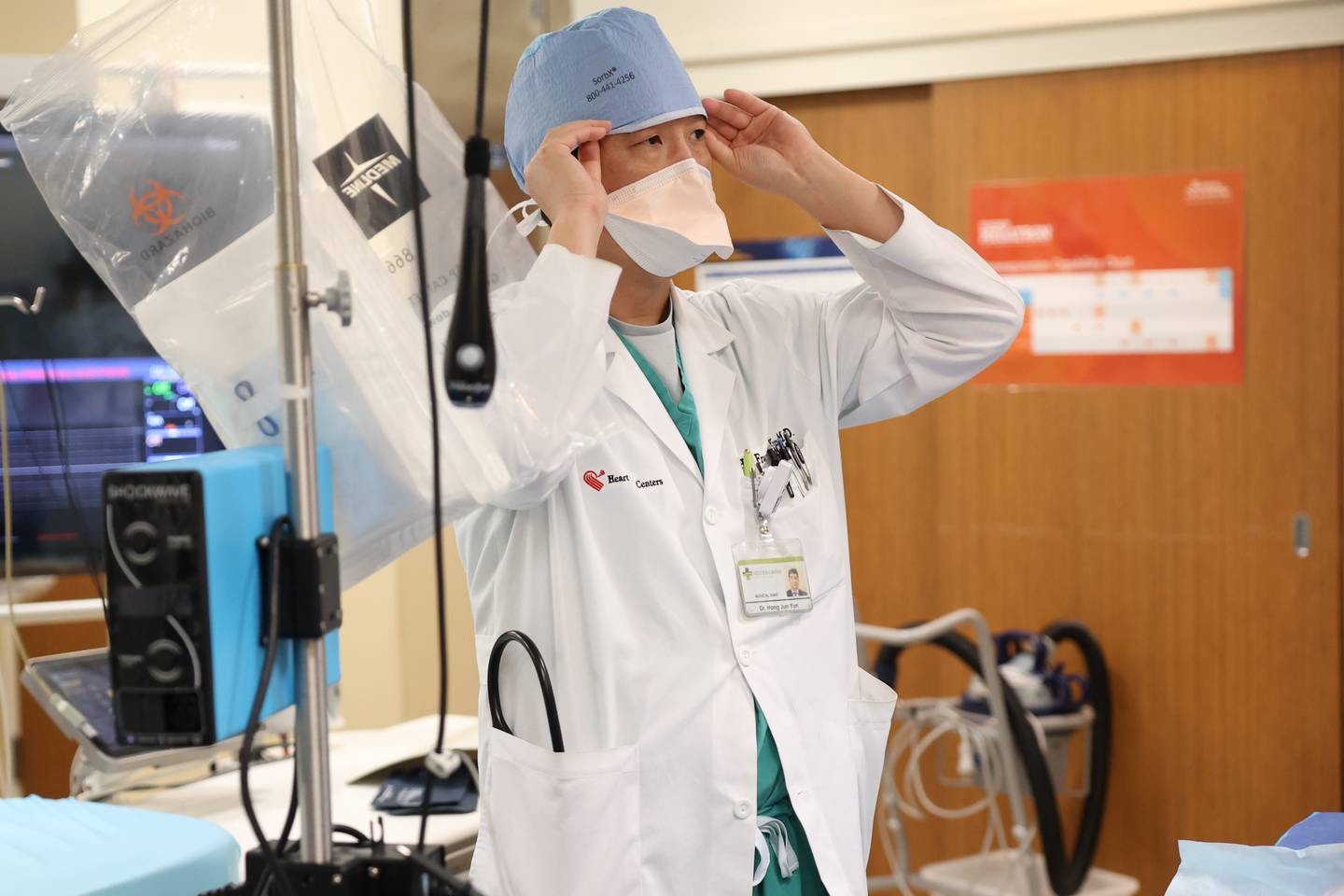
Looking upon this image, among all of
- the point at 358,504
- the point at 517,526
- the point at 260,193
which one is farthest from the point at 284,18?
the point at 517,526

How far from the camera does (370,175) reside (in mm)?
1062

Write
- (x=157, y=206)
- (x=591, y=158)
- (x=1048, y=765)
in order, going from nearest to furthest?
(x=157, y=206) < (x=591, y=158) < (x=1048, y=765)

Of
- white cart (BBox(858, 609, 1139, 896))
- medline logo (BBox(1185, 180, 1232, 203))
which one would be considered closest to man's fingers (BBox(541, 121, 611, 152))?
white cart (BBox(858, 609, 1139, 896))

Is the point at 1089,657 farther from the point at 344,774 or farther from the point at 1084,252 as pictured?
the point at 344,774

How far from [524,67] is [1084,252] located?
82.8 inches

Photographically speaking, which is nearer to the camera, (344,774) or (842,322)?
(842,322)

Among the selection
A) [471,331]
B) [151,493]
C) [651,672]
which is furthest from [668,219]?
[151,493]

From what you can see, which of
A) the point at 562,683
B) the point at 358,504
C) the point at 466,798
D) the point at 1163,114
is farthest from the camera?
the point at 1163,114

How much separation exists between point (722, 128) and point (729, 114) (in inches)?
0.9

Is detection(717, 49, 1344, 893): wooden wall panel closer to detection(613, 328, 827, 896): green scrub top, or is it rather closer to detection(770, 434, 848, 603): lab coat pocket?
detection(770, 434, 848, 603): lab coat pocket

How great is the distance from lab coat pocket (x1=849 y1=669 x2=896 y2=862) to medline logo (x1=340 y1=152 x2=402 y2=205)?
75 cm

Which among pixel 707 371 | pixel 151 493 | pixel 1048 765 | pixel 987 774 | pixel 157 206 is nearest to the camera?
pixel 151 493

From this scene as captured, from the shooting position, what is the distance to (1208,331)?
10.2ft

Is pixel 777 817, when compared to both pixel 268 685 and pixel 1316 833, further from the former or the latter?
pixel 268 685
